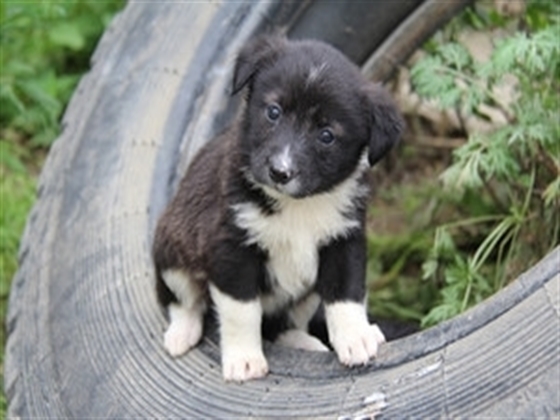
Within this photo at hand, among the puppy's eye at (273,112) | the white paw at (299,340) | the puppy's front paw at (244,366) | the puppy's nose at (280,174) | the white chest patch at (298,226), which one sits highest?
the puppy's eye at (273,112)

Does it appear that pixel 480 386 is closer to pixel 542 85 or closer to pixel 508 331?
pixel 508 331

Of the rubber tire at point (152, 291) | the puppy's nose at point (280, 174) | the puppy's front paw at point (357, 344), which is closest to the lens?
the rubber tire at point (152, 291)

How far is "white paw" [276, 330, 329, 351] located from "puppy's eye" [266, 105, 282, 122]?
30.5 inches

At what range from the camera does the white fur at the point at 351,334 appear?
3.62 metres

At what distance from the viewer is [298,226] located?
3.72m

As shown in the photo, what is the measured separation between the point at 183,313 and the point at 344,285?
553 mm

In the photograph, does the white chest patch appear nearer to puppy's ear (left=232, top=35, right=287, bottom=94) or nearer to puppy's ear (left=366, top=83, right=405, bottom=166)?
puppy's ear (left=366, top=83, right=405, bottom=166)

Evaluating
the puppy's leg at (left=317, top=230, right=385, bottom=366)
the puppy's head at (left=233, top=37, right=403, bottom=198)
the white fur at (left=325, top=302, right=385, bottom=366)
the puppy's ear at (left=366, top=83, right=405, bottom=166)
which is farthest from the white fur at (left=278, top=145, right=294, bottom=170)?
the white fur at (left=325, top=302, right=385, bottom=366)

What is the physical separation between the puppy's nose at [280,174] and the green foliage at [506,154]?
1.16 meters

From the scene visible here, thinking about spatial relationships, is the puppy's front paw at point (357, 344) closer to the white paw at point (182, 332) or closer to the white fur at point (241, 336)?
the white fur at point (241, 336)

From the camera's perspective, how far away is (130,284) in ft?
14.2

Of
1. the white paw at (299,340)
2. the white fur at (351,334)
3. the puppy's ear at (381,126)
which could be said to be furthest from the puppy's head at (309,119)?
the white paw at (299,340)

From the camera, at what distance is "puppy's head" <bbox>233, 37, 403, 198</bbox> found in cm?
355

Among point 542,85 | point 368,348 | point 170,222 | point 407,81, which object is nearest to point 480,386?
point 368,348
